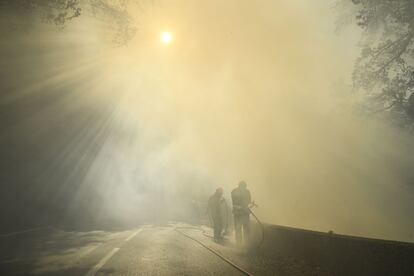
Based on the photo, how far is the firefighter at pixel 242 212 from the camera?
42.2 feet

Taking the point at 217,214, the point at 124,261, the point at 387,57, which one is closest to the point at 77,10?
the point at 124,261

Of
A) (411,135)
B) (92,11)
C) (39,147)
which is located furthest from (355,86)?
(39,147)

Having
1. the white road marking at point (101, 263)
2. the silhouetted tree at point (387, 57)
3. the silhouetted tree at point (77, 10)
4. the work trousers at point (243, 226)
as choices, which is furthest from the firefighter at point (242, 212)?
the silhouetted tree at point (77, 10)

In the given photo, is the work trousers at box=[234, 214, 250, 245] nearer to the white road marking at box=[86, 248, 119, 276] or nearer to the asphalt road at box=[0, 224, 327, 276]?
the asphalt road at box=[0, 224, 327, 276]

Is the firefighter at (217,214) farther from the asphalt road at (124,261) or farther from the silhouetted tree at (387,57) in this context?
the silhouetted tree at (387,57)

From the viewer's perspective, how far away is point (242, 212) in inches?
511

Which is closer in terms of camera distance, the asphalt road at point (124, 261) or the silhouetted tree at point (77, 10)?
the asphalt road at point (124, 261)

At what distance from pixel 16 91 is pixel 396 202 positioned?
1942 cm

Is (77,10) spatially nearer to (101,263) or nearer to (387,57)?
(101,263)

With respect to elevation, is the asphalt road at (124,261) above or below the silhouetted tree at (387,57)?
below

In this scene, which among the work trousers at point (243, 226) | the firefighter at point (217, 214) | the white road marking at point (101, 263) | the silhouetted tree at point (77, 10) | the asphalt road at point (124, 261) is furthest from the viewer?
the firefighter at point (217, 214)

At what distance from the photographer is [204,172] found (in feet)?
106

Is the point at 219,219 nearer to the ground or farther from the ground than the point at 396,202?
nearer to the ground

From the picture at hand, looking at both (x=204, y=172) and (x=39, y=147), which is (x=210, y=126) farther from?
(x=39, y=147)
